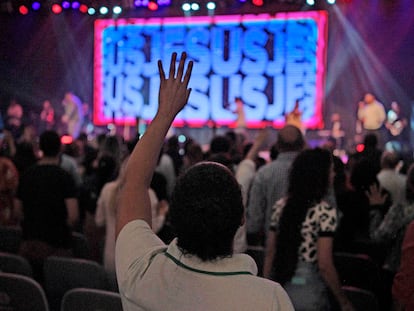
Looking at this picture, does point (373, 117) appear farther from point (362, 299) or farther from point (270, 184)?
point (362, 299)

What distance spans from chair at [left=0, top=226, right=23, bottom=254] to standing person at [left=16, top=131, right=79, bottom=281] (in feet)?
1.72

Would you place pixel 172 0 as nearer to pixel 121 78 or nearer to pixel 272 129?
pixel 121 78

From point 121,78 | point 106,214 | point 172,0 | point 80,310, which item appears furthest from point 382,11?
point 80,310

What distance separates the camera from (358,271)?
3789 mm

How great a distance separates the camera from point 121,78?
45.6ft

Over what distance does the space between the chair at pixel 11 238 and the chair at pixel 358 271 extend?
2.12 meters

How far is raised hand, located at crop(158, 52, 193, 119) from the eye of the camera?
1.52 meters

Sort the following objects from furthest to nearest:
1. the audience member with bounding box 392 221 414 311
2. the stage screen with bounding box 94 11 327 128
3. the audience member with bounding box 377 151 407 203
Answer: the stage screen with bounding box 94 11 327 128 → the audience member with bounding box 377 151 407 203 → the audience member with bounding box 392 221 414 311

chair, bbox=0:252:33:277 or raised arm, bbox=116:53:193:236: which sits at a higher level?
raised arm, bbox=116:53:193:236

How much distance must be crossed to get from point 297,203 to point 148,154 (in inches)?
55.3

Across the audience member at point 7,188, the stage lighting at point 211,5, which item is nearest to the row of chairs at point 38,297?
the audience member at point 7,188

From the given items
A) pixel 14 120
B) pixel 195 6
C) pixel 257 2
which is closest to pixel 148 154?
pixel 257 2

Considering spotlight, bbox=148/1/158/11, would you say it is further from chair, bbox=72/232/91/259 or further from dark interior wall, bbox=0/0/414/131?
chair, bbox=72/232/91/259

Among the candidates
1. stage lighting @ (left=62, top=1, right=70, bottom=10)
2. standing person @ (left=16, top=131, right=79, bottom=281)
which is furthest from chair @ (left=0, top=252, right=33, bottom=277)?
stage lighting @ (left=62, top=1, right=70, bottom=10)
